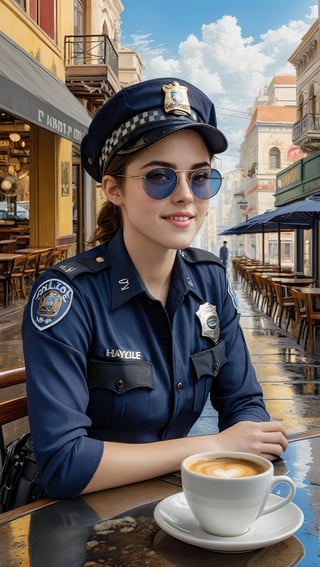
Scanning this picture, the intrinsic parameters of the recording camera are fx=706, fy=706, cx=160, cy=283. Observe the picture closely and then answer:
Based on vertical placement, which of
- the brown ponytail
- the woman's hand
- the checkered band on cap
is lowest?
the woman's hand

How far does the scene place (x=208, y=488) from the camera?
1.09 metres

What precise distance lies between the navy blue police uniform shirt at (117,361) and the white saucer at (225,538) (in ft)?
0.79

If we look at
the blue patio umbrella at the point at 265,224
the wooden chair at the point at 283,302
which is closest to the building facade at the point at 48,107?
the wooden chair at the point at 283,302

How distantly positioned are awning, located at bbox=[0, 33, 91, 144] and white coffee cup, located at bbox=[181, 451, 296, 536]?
7.48 m

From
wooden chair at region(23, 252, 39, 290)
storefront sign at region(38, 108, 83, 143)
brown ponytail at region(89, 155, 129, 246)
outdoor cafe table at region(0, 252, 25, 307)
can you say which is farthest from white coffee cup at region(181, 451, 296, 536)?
wooden chair at region(23, 252, 39, 290)

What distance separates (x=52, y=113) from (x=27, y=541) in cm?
1042

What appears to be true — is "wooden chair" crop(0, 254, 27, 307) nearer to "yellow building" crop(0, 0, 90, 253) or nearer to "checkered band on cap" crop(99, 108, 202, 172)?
"yellow building" crop(0, 0, 90, 253)

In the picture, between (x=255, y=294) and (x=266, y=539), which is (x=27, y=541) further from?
(x=255, y=294)

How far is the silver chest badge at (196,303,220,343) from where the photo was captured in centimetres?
186

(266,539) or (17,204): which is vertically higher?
(17,204)

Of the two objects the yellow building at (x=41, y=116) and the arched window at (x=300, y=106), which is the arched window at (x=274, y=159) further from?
the yellow building at (x=41, y=116)

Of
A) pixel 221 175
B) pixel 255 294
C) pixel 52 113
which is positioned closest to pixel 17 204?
pixel 255 294

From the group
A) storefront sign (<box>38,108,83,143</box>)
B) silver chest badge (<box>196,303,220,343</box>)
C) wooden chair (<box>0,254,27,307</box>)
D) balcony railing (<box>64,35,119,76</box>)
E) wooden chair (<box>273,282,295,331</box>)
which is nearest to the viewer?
silver chest badge (<box>196,303,220,343</box>)

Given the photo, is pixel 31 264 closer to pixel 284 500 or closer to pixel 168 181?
pixel 168 181
